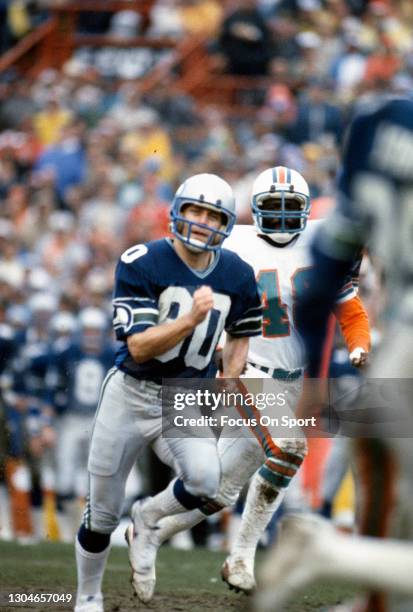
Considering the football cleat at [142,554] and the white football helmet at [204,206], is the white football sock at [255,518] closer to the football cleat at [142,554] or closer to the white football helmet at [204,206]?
the football cleat at [142,554]

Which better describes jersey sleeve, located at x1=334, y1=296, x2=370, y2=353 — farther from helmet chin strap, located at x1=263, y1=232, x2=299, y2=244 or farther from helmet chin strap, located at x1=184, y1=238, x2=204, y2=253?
helmet chin strap, located at x1=184, y1=238, x2=204, y2=253

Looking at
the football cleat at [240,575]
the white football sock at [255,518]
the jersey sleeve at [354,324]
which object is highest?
the jersey sleeve at [354,324]

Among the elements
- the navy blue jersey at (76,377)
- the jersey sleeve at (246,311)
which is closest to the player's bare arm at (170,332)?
the jersey sleeve at (246,311)

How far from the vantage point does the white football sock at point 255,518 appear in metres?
6.47

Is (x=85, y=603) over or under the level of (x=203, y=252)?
under

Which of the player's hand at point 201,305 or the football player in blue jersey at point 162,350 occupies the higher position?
the player's hand at point 201,305

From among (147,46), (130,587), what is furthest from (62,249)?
(130,587)

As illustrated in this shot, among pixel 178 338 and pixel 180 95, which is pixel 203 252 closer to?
pixel 178 338

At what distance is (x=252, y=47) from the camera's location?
14.9 metres

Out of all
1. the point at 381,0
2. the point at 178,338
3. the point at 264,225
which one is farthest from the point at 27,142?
the point at 178,338

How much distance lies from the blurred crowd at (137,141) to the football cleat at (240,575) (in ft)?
11.5

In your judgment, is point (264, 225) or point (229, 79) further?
point (229, 79)

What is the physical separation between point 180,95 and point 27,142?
1.75 metres

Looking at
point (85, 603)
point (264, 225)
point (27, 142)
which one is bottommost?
point (27, 142)
